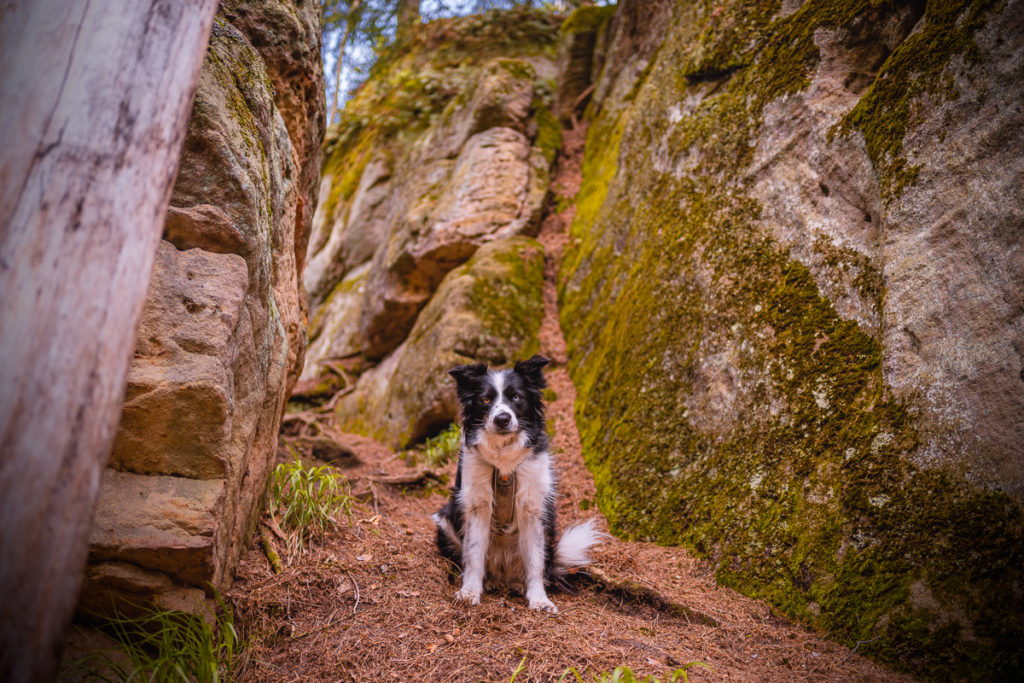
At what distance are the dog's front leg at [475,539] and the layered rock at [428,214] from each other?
306cm

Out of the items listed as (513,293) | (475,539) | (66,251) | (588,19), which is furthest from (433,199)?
(66,251)

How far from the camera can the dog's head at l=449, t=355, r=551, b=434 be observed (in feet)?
12.4

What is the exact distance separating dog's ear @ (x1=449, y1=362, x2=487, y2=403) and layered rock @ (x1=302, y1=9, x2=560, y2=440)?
2.76 metres

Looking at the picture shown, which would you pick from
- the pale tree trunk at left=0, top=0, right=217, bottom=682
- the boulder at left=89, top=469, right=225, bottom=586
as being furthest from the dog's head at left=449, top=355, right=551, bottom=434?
the pale tree trunk at left=0, top=0, right=217, bottom=682

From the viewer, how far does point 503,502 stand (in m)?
3.75

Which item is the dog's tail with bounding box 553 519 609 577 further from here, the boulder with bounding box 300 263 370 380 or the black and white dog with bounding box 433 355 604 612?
the boulder with bounding box 300 263 370 380

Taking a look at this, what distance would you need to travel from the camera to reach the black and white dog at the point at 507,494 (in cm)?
363

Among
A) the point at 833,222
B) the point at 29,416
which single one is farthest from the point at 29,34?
the point at 833,222

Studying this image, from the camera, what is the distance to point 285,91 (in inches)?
174

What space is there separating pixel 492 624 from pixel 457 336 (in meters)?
4.34

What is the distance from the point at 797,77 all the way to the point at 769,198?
1.18 meters

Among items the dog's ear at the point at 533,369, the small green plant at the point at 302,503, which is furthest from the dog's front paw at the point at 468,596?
the dog's ear at the point at 533,369

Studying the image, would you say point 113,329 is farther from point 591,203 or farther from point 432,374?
point 591,203

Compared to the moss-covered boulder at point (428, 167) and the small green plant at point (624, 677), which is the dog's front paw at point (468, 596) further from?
the moss-covered boulder at point (428, 167)
